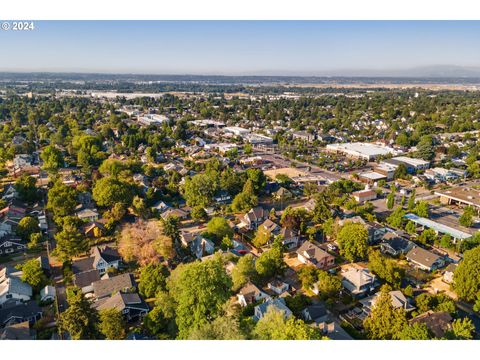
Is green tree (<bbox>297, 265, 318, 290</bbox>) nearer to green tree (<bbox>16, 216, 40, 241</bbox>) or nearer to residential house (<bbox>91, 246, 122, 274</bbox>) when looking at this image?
residential house (<bbox>91, 246, 122, 274</bbox>)

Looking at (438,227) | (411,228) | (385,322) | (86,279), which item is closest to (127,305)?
(86,279)

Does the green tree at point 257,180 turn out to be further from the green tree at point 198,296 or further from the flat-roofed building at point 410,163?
the flat-roofed building at point 410,163

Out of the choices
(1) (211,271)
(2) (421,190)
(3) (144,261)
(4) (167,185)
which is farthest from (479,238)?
(4) (167,185)

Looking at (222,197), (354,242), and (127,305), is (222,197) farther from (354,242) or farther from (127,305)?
(127,305)

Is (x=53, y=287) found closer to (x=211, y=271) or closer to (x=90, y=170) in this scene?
(x=211, y=271)

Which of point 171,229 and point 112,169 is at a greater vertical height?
point 112,169

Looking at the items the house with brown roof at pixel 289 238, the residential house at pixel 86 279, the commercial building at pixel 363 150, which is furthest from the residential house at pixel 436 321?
the commercial building at pixel 363 150

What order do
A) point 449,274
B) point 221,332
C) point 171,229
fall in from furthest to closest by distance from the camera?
1. point 171,229
2. point 449,274
3. point 221,332
